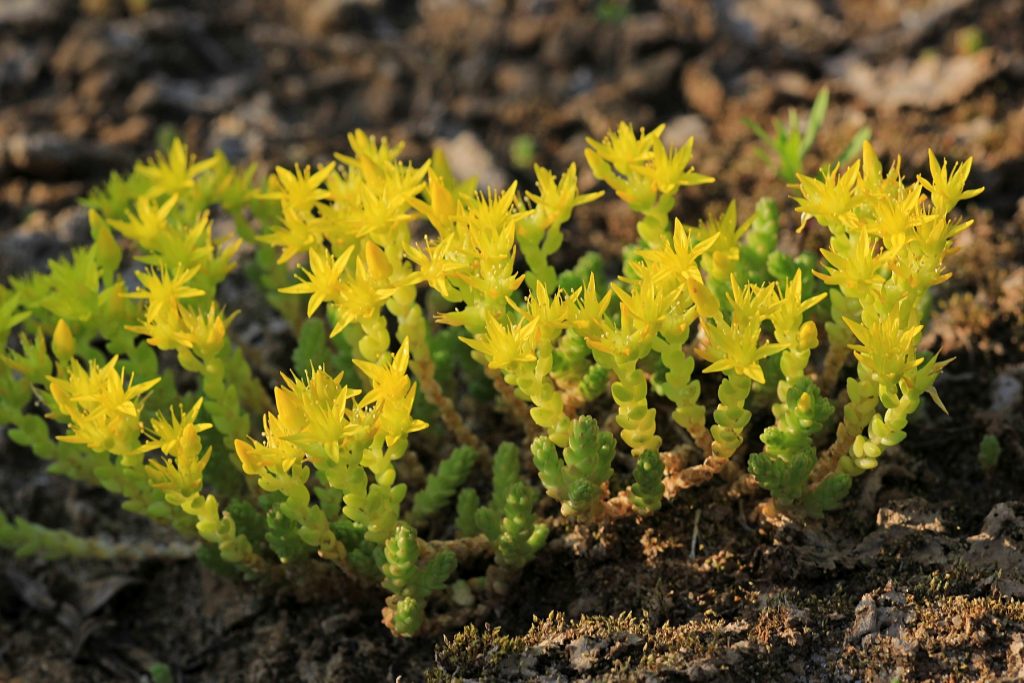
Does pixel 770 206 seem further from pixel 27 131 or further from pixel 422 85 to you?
pixel 27 131

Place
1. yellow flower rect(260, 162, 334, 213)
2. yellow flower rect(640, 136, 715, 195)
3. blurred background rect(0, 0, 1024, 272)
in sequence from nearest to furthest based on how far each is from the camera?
yellow flower rect(640, 136, 715, 195) → yellow flower rect(260, 162, 334, 213) → blurred background rect(0, 0, 1024, 272)

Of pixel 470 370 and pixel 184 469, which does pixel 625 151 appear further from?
pixel 184 469

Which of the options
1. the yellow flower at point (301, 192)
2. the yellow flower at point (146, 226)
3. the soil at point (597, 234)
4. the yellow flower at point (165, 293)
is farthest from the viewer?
the yellow flower at point (146, 226)

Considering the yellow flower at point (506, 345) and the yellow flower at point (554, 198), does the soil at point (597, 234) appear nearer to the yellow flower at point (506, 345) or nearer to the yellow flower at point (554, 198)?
the yellow flower at point (506, 345)

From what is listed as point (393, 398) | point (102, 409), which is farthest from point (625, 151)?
point (102, 409)

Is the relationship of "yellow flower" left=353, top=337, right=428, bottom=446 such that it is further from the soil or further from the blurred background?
the blurred background

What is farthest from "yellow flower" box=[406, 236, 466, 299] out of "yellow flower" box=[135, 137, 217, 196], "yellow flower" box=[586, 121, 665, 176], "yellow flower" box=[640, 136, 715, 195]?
"yellow flower" box=[135, 137, 217, 196]

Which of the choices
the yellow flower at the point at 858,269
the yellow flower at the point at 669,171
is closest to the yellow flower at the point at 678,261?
the yellow flower at the point at 858,269
